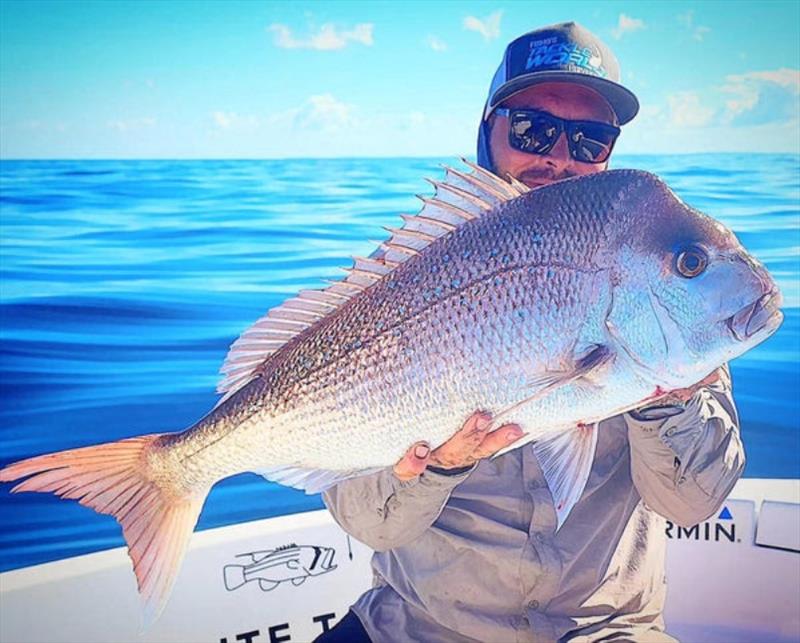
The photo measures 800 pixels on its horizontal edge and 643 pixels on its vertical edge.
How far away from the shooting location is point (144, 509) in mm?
1358

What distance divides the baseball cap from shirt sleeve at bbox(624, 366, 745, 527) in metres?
0.77

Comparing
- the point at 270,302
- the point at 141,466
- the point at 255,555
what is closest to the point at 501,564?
the point at 141,466

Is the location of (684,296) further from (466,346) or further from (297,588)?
(297,588)

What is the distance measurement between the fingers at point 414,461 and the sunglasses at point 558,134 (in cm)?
88

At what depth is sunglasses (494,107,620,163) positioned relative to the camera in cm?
178

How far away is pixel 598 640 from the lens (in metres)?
1.54

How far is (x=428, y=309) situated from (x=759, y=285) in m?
0.48

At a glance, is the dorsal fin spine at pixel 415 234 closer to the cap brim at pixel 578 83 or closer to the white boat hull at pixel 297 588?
the cap brim at pixel 578 83

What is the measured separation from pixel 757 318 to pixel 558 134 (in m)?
0.87

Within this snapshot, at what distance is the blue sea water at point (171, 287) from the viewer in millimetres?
3607

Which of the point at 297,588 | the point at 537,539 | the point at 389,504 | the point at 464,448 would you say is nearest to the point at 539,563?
the point at 537,539

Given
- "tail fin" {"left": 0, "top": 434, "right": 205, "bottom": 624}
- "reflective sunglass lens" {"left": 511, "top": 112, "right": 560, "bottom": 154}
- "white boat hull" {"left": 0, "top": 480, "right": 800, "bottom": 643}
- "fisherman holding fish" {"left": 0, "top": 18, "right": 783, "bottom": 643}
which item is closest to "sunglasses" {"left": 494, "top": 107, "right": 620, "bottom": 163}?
"reflective sunglass lens" {"left": 511, "top": 112, "right": 560, "bottom": 154}

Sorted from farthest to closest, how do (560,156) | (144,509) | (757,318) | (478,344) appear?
(560,156) < (144,509) < (478,344) < (757,318)

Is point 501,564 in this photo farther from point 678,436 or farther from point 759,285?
point 759,285
